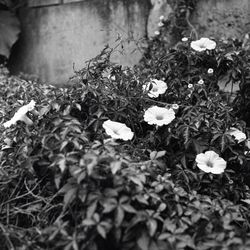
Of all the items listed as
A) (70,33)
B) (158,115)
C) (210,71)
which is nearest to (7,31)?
(70,33)

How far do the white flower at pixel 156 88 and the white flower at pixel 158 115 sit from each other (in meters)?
0.19

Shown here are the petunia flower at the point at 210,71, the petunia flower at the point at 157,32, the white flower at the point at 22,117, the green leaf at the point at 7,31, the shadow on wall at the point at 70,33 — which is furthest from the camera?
the green leaf at the point at 7,31

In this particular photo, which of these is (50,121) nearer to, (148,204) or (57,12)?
(148,204)

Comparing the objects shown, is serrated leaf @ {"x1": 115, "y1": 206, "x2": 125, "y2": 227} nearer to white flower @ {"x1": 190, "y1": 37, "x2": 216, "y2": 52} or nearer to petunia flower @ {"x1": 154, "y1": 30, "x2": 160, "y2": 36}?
white flower @ {"x1": 190, "y1": 37, "x2": 216, "y2": 52}

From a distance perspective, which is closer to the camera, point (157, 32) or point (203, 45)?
point (203, 45)

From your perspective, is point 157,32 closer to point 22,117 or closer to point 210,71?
point 210,71

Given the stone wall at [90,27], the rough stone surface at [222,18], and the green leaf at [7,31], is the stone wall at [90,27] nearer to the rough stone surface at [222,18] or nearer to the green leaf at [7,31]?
the rough stone surface at [222,18]

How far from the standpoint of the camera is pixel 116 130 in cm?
199

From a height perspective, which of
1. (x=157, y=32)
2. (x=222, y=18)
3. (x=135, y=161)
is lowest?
(x=135, y=161)

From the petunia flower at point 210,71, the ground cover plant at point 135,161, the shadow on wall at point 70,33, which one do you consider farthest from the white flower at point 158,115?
the shadow on wall at point 70,33

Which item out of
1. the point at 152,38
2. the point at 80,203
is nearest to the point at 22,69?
the point at 152,38

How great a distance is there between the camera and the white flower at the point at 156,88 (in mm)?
2354

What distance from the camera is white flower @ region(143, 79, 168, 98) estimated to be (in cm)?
235

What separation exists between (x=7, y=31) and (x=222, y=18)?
7.85ft
